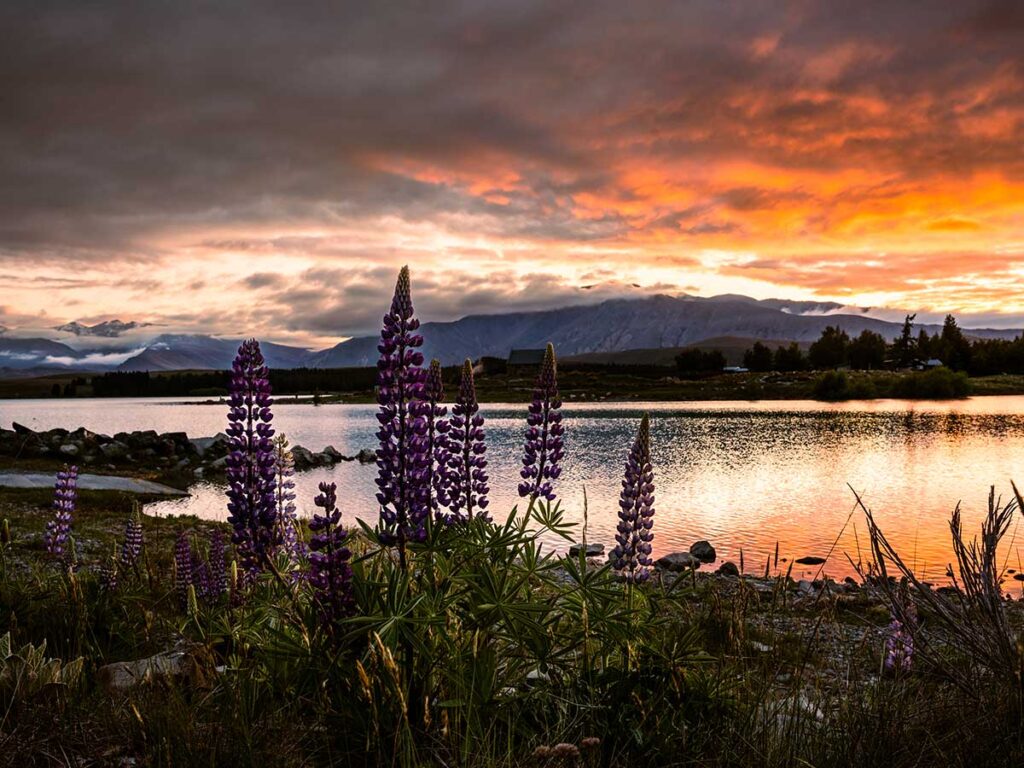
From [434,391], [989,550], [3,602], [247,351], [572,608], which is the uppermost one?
[247,351]

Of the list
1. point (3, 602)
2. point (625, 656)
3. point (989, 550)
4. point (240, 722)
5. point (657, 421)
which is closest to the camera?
point (240, 722)

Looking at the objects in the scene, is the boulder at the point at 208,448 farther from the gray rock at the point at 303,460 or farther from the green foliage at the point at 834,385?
the green foliage at the point at 834,385

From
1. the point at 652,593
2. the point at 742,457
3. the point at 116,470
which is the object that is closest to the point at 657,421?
the point at 742,457

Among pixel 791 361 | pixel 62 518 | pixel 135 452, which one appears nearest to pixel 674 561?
pixel 62 518

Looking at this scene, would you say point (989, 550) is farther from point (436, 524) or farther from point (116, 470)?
point (116, 470)

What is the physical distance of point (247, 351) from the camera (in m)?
5.68

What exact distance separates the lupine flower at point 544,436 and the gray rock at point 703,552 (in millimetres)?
14634

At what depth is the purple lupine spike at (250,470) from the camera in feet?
17.0

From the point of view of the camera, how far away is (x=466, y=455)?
23.0ft

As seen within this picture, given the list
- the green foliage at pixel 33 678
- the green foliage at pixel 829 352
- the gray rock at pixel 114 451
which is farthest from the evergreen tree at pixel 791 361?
the green foliage at pixel 33 678

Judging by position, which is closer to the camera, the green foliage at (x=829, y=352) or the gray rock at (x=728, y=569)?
the gray rock at (x=728, y=569)

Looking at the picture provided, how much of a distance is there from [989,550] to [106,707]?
6242mm

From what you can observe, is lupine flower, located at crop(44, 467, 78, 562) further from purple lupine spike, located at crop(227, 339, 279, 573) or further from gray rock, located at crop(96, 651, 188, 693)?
purple lupine spike, located at crop(227, 339, 279, 573)

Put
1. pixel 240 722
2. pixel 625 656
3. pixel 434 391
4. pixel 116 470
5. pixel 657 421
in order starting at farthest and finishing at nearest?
pixel 657 421, pixel 116 470, pixel 434 391, pixel 625 656, pixel 240 722
